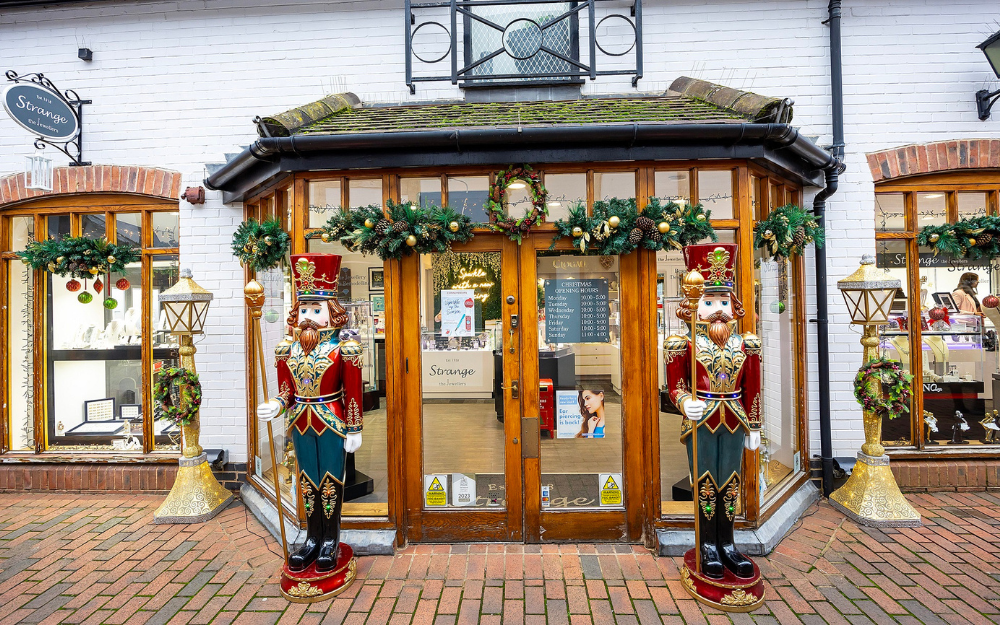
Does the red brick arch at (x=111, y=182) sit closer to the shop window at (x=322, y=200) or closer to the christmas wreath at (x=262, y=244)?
the christmas wreath at (x=262, y=244)

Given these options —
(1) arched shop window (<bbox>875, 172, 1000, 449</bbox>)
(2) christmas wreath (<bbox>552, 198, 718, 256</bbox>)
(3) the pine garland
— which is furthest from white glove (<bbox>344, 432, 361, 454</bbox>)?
(1) arched shop window (<bbox>875, 172, 1000, 449</bbox>)

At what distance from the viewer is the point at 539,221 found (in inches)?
144

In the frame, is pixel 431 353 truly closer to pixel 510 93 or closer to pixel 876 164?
pixel 510 93

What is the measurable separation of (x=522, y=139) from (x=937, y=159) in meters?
4.28

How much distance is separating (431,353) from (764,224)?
299 centimetres

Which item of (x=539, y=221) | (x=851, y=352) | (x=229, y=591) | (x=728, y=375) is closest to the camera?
(x=728, y=375)

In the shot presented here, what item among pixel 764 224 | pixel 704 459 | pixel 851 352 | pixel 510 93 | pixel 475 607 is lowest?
pixel 475 607

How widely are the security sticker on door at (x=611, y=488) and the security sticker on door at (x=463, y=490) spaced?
107cm

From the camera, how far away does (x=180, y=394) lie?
4242 millimetres

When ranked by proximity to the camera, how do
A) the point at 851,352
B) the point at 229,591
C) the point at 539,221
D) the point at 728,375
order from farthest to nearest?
the point at 851,352 → the point at 539,221 → the point at 229,591 → the point at 728,375

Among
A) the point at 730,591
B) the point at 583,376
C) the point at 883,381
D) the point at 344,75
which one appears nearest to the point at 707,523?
the point at 730,591

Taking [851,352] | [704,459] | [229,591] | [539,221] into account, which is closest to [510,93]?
Result: [539,221]

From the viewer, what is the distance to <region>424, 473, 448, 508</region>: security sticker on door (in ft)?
12.6

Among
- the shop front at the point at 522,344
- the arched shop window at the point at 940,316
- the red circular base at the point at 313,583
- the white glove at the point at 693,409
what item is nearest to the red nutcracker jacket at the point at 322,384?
the shop front at the point at 522,344
